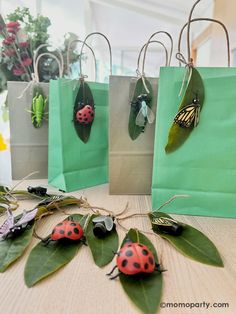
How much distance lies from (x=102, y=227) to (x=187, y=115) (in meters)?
0.24

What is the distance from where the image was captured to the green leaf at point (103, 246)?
31 centimetres

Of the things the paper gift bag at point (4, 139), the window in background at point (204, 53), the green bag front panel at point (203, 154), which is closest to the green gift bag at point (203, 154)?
the green bag front panel at point (203, 154)

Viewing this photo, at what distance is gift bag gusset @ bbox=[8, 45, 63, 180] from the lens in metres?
0.63

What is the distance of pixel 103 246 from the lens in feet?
1.11

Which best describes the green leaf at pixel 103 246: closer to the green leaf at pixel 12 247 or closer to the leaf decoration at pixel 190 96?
the green leaf at pixel 12 247

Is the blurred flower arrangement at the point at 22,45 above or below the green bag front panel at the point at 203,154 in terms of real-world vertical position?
above

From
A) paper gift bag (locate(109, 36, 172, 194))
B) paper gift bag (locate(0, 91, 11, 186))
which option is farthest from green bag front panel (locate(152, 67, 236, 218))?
paper gift bag (locate(0, 91, 11, 186))

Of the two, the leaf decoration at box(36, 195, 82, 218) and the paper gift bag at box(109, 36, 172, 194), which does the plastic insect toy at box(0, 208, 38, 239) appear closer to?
the leaf decoration at box(36, 195, 82, 218)

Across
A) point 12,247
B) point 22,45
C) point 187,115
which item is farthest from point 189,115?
point 22,45

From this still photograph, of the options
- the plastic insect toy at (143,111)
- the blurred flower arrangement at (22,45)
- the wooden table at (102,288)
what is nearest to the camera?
the wooden table at (102,288)

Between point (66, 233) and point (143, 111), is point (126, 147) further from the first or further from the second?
point (66, 233)

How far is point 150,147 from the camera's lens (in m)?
0.56

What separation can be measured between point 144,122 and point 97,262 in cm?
34

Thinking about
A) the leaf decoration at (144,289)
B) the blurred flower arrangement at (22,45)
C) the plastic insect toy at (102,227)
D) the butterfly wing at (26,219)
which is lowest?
the leaf decoration at (144,289)
